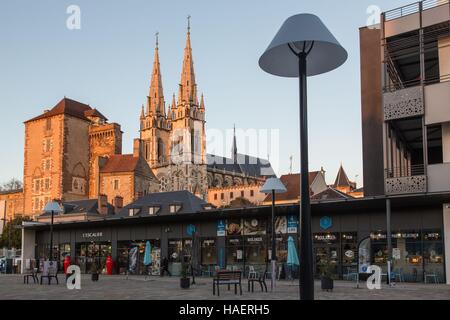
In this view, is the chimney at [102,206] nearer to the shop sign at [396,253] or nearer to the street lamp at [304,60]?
the shop sign at [396,253]

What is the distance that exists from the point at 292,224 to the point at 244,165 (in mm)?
131874

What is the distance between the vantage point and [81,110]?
10738 centimetres

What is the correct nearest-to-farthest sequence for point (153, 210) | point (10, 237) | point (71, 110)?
point (153, 210) < point (10, 237) < point (71, 110)

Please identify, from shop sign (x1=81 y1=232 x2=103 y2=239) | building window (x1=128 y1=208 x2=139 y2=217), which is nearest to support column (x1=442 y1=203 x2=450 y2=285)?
shop sign (x1=81 y1=232 x2=103 y2=239)

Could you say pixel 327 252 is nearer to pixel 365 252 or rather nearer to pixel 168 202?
pixel 365 252

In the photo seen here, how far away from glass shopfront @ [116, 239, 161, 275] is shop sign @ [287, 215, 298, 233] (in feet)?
33.6

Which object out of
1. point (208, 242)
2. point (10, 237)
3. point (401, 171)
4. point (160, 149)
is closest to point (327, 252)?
point (401, 171)

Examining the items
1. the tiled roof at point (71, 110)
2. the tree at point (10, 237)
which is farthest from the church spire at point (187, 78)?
the tree at point (10, 237)

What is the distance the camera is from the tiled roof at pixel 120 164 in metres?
91.8

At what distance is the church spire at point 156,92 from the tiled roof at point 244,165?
1945 centimetres

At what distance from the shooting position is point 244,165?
16588 cm

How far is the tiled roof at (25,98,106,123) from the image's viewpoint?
9975cm
